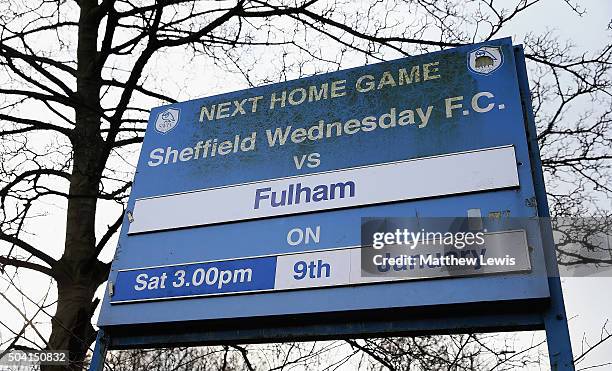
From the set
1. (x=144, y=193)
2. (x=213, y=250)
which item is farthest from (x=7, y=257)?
(x=213, y=250)

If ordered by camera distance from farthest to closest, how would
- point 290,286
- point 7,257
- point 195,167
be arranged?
point 7,257 < point 195,167 < point 290,286

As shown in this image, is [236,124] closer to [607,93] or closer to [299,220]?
[299,220]

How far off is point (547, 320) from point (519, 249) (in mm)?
330

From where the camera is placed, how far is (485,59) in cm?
382

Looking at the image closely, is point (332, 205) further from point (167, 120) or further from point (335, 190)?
point (167, 120)

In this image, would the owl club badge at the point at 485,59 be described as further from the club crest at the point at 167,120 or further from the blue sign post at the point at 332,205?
the club crest at the point at 167,120

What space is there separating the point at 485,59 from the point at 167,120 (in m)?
2.15

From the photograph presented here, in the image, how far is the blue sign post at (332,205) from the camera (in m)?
3.01

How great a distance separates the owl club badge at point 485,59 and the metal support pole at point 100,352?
2624mm

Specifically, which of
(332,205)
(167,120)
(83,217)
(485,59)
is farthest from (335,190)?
(83,217)

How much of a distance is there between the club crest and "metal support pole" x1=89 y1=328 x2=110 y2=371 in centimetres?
146

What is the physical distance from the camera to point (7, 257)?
5.10m

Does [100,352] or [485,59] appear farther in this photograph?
[485,59]

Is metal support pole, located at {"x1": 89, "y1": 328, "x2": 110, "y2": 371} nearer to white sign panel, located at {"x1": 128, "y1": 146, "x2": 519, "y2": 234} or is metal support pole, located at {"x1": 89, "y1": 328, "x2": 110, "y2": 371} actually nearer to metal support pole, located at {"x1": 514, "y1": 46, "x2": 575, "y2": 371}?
white sign panel, located at {"x1": 128, "y1": 146, "x2": 519, "y2": 234}
